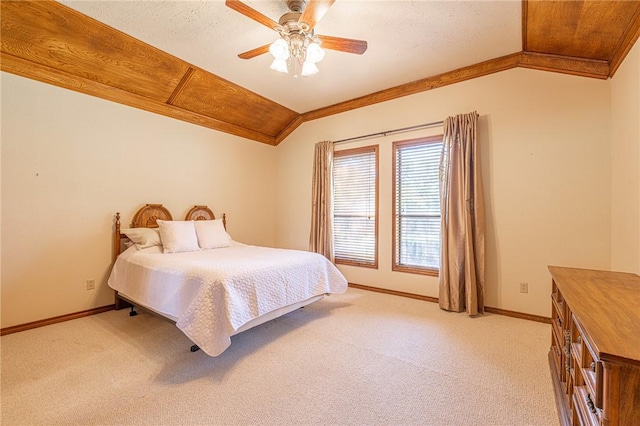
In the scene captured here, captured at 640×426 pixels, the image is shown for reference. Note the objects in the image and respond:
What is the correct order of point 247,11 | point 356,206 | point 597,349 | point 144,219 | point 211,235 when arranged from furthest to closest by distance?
point 356,206, point 211,235, point 144,219, point 247,11, point 597,349

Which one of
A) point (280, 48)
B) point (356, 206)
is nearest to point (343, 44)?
point (280, 48)

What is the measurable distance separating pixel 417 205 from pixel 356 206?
944 mm

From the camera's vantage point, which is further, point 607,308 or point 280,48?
point 280,48

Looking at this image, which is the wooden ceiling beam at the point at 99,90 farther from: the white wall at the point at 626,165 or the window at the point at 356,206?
the white wall at the point at 626,165

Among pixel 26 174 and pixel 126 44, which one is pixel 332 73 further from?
pixel 26 174

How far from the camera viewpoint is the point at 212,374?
2.02 meters

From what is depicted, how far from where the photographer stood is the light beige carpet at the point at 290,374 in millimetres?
1615

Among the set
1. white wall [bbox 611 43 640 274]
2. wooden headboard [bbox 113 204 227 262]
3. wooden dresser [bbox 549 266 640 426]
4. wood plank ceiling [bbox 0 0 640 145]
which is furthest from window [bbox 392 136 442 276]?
wooden headboard [bbox 113 204 227 262]

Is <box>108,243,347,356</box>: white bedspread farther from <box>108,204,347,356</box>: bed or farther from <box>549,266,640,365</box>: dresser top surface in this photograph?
<box>549,266,640,365</box>: dresser top surface

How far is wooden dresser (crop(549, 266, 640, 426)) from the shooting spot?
859 millimetres

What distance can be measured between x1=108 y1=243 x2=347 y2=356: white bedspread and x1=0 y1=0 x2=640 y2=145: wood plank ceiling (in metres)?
1.97

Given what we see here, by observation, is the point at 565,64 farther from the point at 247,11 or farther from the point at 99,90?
the point at 99,90

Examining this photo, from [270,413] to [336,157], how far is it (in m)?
3.64

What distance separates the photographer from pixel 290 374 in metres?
2.02
